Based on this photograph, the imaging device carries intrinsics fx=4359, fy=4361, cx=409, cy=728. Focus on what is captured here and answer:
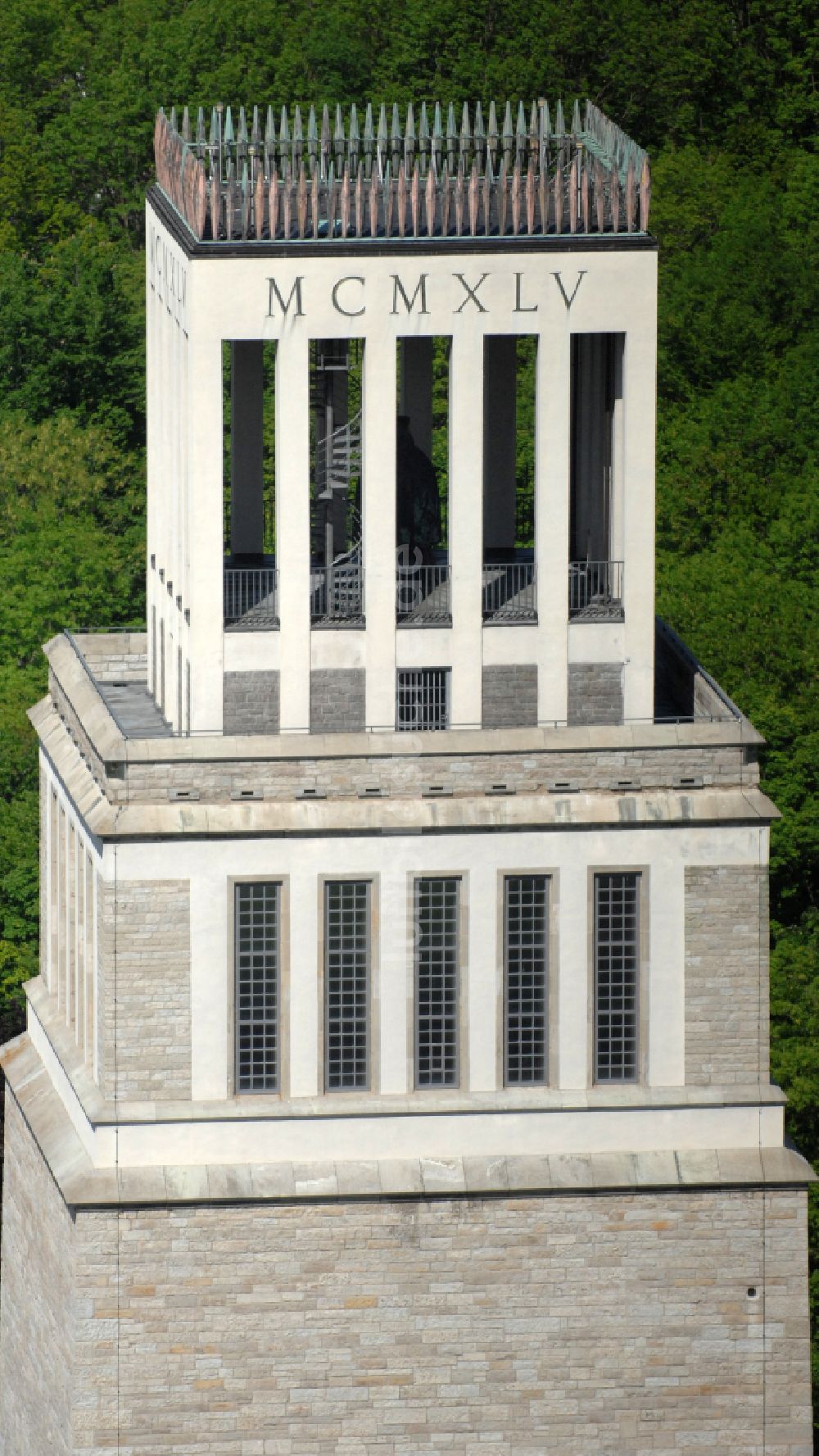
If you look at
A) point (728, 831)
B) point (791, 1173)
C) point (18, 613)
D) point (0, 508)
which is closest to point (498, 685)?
point (728, 831)

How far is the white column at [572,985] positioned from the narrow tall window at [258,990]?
600 centimetres

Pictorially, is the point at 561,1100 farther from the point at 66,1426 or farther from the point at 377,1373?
the point at 66,1426

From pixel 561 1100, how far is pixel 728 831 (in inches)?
265

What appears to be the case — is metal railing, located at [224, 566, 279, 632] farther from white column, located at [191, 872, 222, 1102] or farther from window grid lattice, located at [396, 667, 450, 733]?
white column, located at [191, 872, 222, 1102]

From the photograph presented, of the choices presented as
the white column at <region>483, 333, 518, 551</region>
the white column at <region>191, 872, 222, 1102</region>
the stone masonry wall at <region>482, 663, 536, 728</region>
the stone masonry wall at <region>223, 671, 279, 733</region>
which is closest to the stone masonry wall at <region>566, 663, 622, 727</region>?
the stone masonry wall at <region>482, 663, 536, 728</region>

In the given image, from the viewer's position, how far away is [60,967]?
101312mm

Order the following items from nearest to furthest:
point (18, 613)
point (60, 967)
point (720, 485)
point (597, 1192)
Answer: point (597, 1192)
point (60, 967)
point (18, 613)
point (720, 485)

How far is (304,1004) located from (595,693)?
936 cm

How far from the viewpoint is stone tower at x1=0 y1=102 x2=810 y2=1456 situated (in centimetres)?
9156

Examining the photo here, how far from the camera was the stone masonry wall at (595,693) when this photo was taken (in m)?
94.4

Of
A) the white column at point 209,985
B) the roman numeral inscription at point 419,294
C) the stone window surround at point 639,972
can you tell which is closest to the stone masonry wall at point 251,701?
the white column at point 209,985

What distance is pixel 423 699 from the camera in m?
94.1

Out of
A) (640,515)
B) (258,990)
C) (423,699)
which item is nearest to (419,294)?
(640,515)

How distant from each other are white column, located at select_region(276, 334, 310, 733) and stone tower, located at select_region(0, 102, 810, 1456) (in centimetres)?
10
